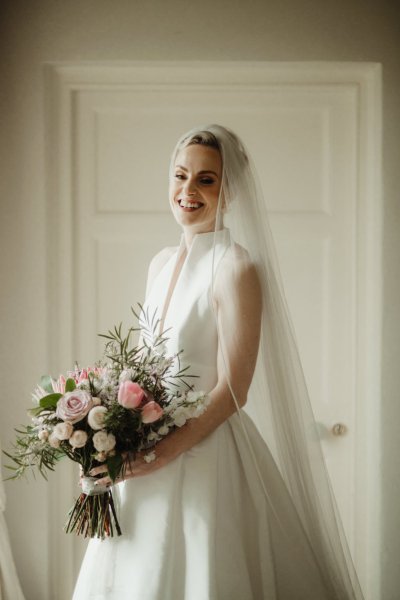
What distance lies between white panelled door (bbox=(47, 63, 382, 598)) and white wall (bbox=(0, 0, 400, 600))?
0.12 m

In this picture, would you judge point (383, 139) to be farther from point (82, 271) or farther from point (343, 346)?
point (82, 271)

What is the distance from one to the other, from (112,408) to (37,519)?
1.18 meters

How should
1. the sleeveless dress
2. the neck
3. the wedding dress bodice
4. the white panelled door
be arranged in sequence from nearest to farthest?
the sleeveless dress → the wedding dress bodice → the neck → the white panelled door

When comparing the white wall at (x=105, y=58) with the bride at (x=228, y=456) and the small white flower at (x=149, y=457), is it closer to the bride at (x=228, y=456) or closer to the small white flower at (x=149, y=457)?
the bride at (x=228, y=456)

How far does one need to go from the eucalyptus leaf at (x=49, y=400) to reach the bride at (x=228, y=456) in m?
0.27

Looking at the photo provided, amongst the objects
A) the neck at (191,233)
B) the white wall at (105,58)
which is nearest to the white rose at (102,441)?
the neck at (191,233)

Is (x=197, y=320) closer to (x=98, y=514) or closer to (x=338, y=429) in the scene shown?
(x=98, y=514)

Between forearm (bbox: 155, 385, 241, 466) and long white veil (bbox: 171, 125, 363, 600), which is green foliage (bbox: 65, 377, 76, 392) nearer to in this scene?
forearm (bbox: 155, 385, 241, 466)

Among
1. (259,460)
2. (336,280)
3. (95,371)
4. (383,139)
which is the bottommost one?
(259,460)

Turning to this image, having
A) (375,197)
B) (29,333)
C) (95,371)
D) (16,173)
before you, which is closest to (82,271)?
(29,333)

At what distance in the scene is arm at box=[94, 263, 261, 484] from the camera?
1.32 m

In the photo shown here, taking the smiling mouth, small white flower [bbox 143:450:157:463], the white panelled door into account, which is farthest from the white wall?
small white flower [bbox 143:450:157:463]

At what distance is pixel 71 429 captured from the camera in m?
1.19

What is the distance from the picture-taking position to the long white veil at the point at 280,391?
139 centimetres
